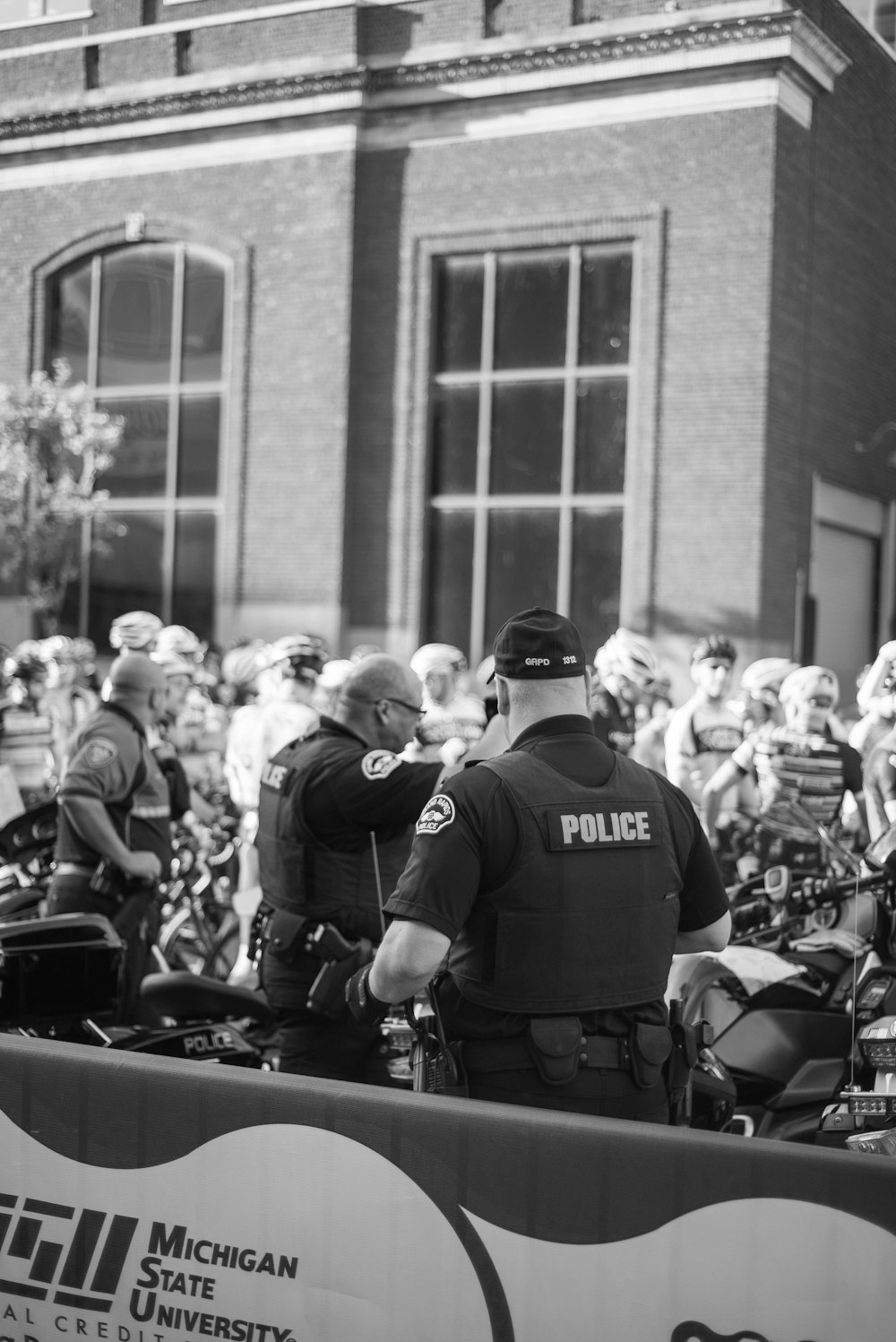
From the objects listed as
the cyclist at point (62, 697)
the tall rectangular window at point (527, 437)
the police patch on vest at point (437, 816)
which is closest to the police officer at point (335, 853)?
the police patch on vest at point (437, 816)

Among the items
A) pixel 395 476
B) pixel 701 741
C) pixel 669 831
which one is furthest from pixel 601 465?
pixel 669 831

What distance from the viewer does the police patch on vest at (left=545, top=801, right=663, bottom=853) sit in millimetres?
3186

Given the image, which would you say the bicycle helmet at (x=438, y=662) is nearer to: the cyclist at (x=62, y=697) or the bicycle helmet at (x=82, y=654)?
the cyclist at (x=62, y=697)

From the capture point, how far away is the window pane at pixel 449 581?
18.5 metres

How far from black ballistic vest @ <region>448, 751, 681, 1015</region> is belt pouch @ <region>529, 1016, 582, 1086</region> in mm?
→ 27

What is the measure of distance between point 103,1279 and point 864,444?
17.9 meters

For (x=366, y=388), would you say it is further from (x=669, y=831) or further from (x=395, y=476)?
(x=669, y=831)

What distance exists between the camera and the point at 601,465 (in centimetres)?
1770

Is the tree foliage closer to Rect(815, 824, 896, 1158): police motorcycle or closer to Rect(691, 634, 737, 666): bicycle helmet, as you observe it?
Rect(691, 634, 737, 666): bicycle helmet

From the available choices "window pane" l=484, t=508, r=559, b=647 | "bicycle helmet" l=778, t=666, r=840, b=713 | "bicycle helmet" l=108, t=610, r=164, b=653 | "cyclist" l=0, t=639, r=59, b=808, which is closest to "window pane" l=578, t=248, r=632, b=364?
"window pane" l=484, t=508, r=559, b=647

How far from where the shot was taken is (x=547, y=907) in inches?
125

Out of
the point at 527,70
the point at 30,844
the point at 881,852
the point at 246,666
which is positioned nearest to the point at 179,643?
the point at 246,666

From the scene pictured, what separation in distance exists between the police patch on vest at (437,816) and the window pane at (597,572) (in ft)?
47.6

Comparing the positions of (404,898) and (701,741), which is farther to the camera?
(701,741)
